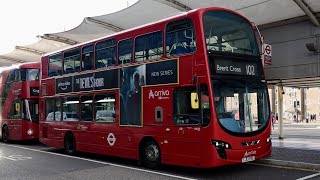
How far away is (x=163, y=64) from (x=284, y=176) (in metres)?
4.08

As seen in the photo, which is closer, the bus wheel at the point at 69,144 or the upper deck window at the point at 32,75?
the bus wheel at the point at 69,144

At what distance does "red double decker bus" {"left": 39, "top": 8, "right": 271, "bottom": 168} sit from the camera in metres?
8.99

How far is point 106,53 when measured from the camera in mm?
12430

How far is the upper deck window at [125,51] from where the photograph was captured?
1144cm

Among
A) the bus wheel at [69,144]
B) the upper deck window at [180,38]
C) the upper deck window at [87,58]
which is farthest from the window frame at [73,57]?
the upper deck window at [180,38]

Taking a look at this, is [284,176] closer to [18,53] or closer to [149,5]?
[149,5]

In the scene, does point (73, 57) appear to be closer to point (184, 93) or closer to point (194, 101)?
point (184, 93)

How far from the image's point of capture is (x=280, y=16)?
14172 mm

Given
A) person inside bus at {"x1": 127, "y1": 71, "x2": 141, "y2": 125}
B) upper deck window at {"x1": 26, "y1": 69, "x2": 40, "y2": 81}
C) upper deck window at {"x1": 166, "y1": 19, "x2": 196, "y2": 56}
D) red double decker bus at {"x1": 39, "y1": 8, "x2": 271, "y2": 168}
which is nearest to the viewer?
red double decker bus at {"x1": 39, "y1": 8, "x2": 271, "y2": 168}

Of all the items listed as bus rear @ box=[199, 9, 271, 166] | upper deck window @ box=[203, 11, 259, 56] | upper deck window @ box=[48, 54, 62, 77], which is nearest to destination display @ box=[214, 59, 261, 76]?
bus rear @ box=[199, 9, 271, 166]

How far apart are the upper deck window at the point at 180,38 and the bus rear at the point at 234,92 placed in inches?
16.3

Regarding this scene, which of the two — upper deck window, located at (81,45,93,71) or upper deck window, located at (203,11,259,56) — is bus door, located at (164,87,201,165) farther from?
upper deck window, located at (81,45,93,71)

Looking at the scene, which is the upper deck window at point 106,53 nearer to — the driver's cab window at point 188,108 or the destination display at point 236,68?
the driver's cab window at point 188,108

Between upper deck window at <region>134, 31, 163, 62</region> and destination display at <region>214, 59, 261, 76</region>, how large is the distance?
1829 mm
